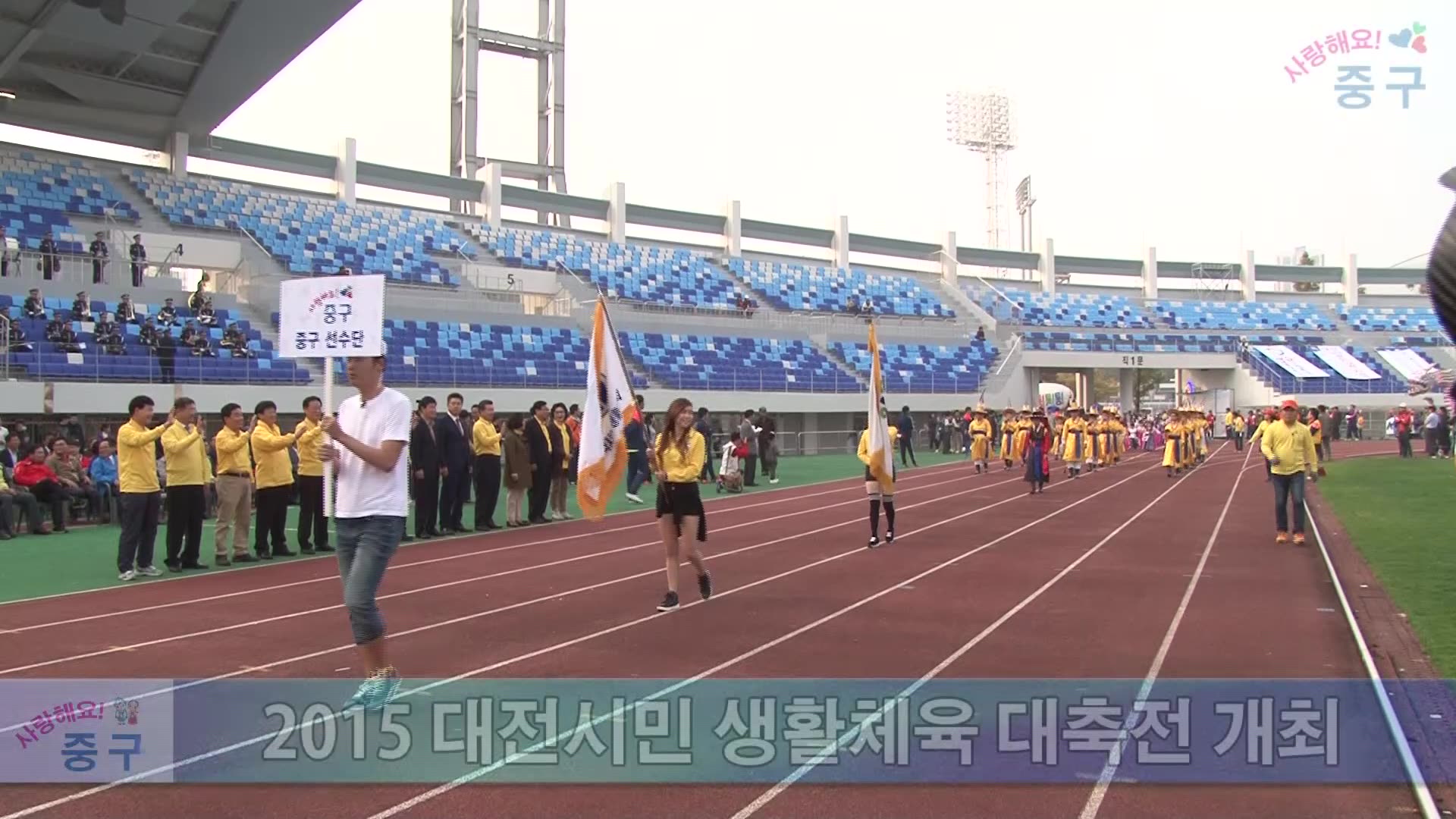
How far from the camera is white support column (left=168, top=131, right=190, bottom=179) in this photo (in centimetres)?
3434

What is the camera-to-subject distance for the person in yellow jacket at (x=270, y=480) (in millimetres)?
12859

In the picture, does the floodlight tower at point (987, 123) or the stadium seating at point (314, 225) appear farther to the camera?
the floodlight tower at point (987, 123)

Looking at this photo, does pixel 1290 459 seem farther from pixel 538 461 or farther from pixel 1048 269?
pixel 1048 269

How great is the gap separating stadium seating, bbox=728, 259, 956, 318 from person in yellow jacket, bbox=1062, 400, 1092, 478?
67.1 ft

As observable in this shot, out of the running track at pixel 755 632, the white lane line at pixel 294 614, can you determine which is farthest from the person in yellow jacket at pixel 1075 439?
the white lane line at pixel 294 614

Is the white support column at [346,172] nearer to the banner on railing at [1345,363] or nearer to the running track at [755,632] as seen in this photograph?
the running track at [755,632]

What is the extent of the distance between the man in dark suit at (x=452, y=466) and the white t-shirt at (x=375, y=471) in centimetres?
964

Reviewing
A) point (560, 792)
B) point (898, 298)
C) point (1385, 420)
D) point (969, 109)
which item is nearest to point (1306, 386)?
point (1385, 420)

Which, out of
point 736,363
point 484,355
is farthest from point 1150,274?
point 484,355

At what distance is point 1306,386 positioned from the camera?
5394 centimetres

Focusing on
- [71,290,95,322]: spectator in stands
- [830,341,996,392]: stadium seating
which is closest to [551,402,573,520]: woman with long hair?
[71,290,95,322]: spectator in stands

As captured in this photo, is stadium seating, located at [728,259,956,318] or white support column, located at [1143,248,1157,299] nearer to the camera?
stadium seating, located at [728,259,956,318]

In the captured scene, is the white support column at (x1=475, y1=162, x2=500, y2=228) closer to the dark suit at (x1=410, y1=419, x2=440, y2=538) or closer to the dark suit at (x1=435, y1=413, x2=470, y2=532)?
the dark suit at (x1=435, y1=413, x2=470, y2=532)

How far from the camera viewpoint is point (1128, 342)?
5569cm
